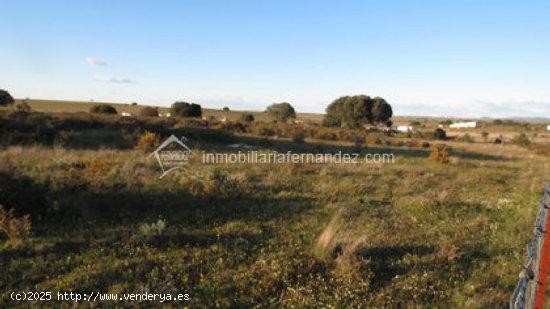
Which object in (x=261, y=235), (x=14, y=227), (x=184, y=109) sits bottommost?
(x=261, y=235)

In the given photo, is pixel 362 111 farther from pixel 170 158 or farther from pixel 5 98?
pixel 170 158

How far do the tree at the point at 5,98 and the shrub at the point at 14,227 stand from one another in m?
54.1

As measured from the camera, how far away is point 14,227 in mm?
8188

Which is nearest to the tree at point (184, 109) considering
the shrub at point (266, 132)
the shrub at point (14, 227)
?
the shrub at point (266, 132)

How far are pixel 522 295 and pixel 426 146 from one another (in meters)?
36.0

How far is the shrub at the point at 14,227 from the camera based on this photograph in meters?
8.19

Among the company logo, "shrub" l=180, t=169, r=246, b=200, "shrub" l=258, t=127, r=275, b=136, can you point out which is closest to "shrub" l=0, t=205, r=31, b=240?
"shrub" l=180, t=169, r=246, b=200

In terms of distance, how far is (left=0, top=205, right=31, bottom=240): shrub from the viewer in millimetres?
8188

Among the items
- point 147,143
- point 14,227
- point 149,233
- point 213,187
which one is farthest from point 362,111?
point 14,227

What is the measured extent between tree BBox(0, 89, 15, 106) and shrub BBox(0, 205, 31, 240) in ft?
177

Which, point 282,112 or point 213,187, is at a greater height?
point 282,112

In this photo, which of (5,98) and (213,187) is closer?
(213,187)

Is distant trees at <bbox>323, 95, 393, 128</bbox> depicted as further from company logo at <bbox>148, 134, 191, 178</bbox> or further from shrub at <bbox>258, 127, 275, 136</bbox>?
company logo at <bbox>148, 134, 191, 178</bbox>

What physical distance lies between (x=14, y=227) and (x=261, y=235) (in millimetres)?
4816
